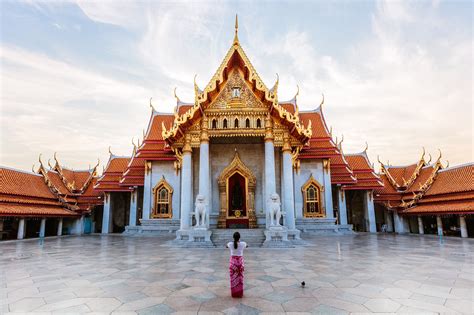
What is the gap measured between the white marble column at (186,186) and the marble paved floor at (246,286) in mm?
5611

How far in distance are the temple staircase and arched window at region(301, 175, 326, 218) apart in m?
6.20

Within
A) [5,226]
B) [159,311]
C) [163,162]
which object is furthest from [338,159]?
[5,226]

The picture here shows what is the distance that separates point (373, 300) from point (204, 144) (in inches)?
446

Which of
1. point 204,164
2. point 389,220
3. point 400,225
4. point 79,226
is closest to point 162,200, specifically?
point 204,164

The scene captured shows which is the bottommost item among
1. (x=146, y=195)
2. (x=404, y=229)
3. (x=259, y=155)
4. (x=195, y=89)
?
(x=404, y=229)

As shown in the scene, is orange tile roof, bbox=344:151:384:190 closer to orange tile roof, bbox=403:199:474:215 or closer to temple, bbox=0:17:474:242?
temple, bbox=0:17:474:242

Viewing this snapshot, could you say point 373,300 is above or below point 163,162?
below

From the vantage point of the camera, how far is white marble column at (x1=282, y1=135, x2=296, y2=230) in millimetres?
13861

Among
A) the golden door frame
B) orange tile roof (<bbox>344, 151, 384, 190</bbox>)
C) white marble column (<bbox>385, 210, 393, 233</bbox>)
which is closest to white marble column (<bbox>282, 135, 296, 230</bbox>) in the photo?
the golden door frame

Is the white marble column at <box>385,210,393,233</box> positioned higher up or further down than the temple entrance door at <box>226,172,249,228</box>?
further down

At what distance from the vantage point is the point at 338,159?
2155cm

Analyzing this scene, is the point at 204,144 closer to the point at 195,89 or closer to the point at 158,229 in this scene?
the point at 195,89

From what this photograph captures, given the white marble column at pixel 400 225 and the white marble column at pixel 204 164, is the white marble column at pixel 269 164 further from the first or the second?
the white marble column at pixel 400 225

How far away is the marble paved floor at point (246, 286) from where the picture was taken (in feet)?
13.5
